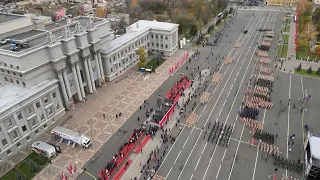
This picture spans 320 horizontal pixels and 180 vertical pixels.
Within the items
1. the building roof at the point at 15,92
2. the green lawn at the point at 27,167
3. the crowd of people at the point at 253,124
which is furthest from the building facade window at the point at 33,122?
the crowd of people at the point at 253,124

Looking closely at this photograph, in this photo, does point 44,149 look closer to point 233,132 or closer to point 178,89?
point 178,89

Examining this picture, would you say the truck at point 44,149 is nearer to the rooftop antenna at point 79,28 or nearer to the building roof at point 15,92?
the building roof at point 15,92

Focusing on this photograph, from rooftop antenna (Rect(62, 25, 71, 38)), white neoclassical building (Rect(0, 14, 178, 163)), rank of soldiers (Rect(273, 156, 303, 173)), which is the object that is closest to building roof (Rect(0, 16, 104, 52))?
white neoclassical building (Rect(0, 14, 178, 163))

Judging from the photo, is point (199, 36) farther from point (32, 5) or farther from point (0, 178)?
point (32, 5)

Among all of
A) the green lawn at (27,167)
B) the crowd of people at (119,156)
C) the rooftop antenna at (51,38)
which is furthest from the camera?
the rooftop antenna at (51,38)

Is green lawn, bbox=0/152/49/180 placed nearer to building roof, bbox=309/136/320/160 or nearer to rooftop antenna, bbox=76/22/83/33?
rooftop antenna, bbox=76/22/83/33

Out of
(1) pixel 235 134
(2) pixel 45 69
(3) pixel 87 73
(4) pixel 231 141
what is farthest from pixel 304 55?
(2) pixel 45 69

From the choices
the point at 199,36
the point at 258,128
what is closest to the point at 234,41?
the point at 199,36

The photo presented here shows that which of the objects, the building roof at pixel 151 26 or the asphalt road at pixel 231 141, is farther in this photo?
the building roof at pixel 151 26
